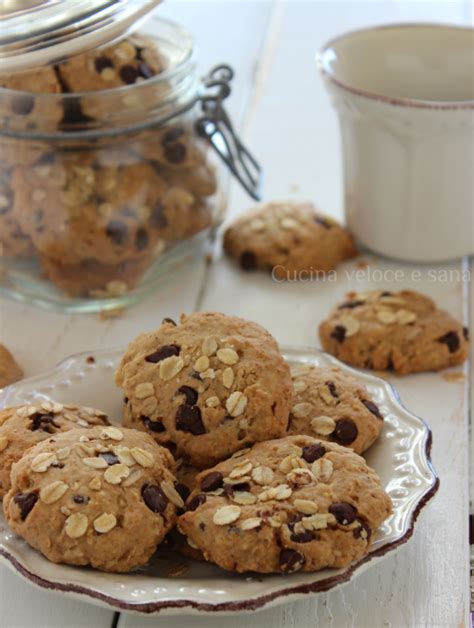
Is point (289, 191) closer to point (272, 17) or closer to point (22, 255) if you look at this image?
point (22, 255)

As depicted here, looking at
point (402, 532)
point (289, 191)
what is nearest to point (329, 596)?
point (402, 532)

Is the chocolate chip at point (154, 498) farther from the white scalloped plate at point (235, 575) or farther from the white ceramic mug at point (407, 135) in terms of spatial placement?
the white ceramic mug at point (407, 135)

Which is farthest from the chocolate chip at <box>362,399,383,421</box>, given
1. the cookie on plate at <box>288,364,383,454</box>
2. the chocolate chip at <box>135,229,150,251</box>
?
the chocolate chip at <box>135,229,150,251</box>

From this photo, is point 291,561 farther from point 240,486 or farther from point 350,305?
point 350,305

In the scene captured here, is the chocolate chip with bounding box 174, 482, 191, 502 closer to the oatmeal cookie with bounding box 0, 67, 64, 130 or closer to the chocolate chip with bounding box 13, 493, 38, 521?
the chocolate chip with bounding box 13, 493, 38, 521

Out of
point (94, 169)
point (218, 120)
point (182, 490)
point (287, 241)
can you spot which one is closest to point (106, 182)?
point (94, 169)

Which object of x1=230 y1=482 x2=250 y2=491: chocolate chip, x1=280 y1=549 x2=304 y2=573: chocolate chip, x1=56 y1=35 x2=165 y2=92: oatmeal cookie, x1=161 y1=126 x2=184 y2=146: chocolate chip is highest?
x1=56 y1=35 x2=165 y2=92: oatmeal cookie
